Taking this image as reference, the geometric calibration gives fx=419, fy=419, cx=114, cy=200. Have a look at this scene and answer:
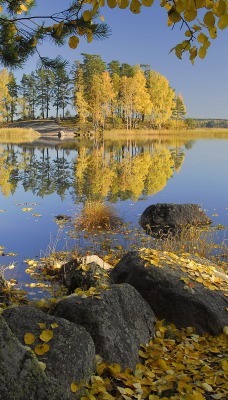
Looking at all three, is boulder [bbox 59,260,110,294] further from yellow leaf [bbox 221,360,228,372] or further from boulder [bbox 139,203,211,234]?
boulder [bbox 139,203,211,234]

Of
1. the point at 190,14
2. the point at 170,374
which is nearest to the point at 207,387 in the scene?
the point at 170,374

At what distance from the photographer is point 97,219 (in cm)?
1183

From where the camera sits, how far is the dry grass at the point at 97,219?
38.0 ft

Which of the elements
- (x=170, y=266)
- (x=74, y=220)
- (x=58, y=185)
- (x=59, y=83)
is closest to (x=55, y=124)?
(x=59, y=83)

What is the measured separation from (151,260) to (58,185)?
1394 cm

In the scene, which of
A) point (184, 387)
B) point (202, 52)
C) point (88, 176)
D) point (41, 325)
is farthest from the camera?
point (88, 176)

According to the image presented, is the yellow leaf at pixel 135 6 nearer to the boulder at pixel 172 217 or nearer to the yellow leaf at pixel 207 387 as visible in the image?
the yellow leaf at pixel 207 387

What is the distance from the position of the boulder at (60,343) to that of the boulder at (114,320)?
399 millimetres

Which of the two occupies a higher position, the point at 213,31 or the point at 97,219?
the point at 213,31

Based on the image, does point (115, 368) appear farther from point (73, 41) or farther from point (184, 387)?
point (73, 41)

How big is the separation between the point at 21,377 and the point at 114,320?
1872 mm

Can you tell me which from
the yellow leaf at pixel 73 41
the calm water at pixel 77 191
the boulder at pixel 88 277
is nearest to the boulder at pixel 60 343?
the boulder at pixel 88 277

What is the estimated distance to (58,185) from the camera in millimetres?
19188

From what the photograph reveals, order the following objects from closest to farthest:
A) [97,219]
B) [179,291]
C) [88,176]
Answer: [179,291] < [97,219] < [88,176]
